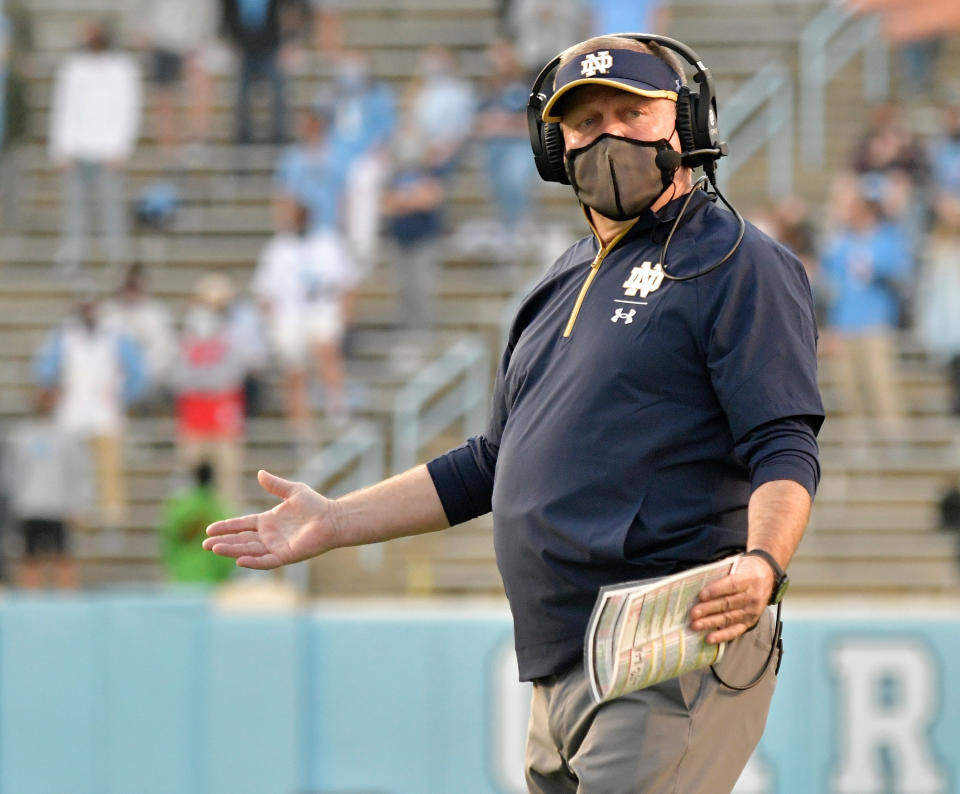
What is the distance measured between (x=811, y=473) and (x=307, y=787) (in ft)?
17.8

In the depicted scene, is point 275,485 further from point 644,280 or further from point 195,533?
point 195,533

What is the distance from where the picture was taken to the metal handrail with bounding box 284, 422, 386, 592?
11.1 meters

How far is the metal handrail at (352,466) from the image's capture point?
36.5 ft

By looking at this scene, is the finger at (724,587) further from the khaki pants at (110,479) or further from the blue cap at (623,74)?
the khaki pants at (110,479)

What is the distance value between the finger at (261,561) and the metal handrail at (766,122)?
9985mm

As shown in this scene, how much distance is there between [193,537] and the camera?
1016 centimetres

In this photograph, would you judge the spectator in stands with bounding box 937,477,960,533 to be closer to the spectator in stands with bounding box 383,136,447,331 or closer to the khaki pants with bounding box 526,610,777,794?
the spectator in stands with bounding box 383,136,447,331

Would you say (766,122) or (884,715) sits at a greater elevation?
(766,122)

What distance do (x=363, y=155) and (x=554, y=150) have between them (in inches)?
356

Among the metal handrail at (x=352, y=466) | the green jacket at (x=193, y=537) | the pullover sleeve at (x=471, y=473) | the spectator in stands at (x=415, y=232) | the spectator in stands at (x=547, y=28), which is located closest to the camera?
the pullover sleeve at (x=471, y=473)

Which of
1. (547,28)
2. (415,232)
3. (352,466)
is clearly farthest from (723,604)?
(547,28)

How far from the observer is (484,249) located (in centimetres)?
1278

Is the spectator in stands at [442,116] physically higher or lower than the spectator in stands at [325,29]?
lower

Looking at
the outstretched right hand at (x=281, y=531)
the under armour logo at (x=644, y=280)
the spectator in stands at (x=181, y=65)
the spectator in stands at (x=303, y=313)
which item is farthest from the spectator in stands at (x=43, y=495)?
the under armour logo at (x=644, y=280)
